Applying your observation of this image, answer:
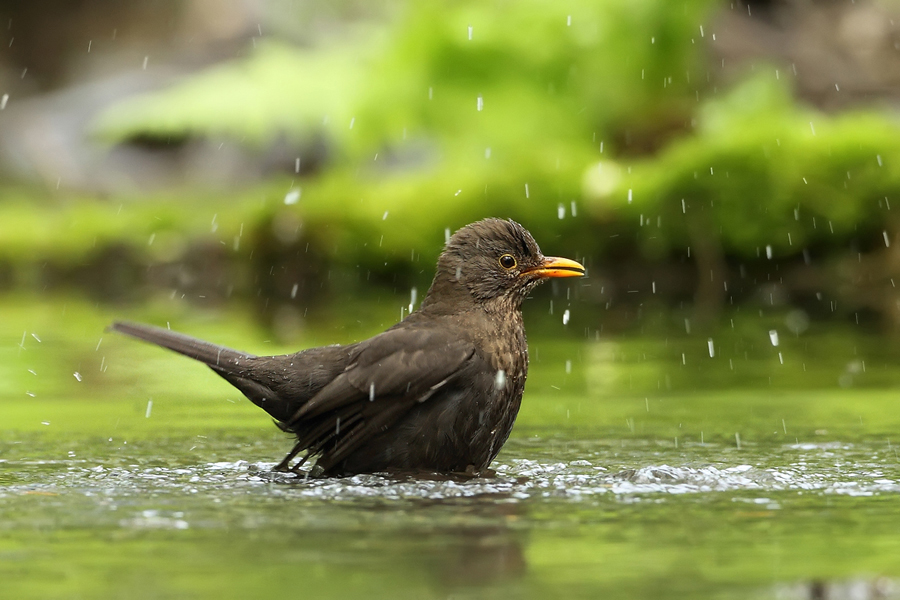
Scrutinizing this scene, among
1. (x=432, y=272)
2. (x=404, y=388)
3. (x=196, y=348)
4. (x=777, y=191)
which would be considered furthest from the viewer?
(x=432, y=272)

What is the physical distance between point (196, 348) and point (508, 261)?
1.37 metres

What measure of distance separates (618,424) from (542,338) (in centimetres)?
429

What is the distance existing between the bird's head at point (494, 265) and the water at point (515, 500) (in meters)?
0.74

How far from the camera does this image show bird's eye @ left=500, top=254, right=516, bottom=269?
5867 mm

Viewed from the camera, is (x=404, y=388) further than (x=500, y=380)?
No

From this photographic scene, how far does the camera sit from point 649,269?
14.7 metres

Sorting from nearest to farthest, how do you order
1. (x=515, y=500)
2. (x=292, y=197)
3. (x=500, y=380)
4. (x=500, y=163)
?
(x=515, y=500), (x=500, y=380), (x=500, y=163), (x=292, y=197)

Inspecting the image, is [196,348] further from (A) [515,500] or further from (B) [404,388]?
(A) [515,500]

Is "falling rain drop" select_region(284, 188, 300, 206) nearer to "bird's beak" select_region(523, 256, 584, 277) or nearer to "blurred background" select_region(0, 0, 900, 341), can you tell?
"blurred background" select_region(0, 0, 900, 341)

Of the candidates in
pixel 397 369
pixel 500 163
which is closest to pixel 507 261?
pixel 397 369

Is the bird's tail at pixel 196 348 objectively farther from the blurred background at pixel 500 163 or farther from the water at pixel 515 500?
the blurred background at pixel 500 163

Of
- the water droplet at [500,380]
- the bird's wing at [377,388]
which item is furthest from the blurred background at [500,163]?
the water droplet at [500,380]

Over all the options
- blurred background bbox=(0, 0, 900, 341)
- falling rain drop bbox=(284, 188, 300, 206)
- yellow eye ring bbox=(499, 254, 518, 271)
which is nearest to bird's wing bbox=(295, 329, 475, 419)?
yellow eye ring bbox=(499, 254, 518, 271)

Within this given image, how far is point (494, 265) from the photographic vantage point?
5.84 metres
